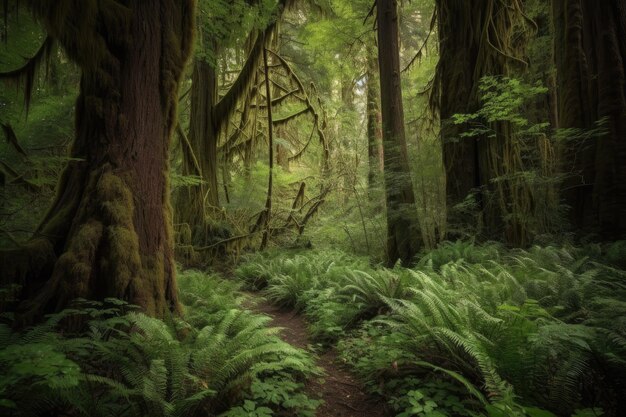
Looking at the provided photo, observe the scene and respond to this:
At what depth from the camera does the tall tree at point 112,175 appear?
3.44 meters

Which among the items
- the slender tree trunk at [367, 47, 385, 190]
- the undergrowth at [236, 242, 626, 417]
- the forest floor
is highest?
the slender tree trunk at [367, 47, 385, 190]

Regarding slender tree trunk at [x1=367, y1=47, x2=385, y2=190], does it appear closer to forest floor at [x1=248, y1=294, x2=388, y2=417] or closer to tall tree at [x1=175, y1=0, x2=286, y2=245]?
tall tree at [x1=175, y1=0, x2=286, y2=245]

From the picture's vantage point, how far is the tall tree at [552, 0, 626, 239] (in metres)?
6.14

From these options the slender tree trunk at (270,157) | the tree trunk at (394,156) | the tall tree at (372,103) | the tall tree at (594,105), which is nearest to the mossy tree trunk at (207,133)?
the slender tree trunk at (270,157)

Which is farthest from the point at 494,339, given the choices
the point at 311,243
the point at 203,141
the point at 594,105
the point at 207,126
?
the point at 207,126

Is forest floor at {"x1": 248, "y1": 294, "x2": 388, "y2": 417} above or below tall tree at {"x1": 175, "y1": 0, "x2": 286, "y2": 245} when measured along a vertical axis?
below

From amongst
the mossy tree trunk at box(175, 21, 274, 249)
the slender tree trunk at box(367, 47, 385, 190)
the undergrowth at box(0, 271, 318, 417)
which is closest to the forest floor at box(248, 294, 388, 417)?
the undergrowth at box(0, 271, 318, 417)

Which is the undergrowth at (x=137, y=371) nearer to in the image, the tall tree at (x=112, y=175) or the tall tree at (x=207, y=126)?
the tall tree at (x=112, y=175)

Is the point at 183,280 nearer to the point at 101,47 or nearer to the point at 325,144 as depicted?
the point at 101,47

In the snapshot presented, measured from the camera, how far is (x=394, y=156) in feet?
27.1

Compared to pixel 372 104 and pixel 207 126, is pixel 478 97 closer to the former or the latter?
pixel 372 104

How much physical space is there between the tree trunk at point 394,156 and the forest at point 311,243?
5 cm

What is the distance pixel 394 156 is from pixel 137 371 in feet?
23.1

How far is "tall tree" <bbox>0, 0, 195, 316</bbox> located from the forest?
0.08 feet
